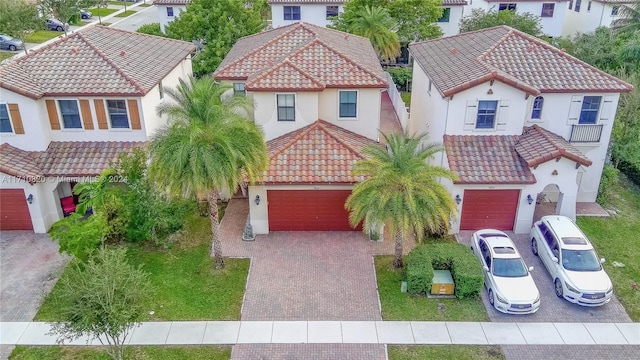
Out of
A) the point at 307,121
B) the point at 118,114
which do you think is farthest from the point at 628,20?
the point at 118,114

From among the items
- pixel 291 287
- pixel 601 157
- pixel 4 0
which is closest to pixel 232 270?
pixel 291 287

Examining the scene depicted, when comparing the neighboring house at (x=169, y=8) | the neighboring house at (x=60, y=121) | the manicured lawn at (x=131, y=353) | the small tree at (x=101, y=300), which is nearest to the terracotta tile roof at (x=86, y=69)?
the neighboring house at (x=60, y=121)

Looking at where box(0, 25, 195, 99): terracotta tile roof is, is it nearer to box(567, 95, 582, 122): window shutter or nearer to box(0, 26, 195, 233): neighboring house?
box(0, 26, 195, 233): neighboring house

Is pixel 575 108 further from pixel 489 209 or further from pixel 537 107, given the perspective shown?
pixel 489 209

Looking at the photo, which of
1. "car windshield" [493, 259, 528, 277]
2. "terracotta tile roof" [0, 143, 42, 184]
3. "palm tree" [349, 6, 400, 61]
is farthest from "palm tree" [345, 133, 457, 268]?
"palm tree" [349, 6, 400, 61]

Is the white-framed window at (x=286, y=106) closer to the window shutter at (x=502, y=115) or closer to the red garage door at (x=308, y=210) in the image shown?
the red garage door at (x=308, y=210)

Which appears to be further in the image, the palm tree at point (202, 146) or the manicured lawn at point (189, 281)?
the manicured lawn at point (189, 281)
